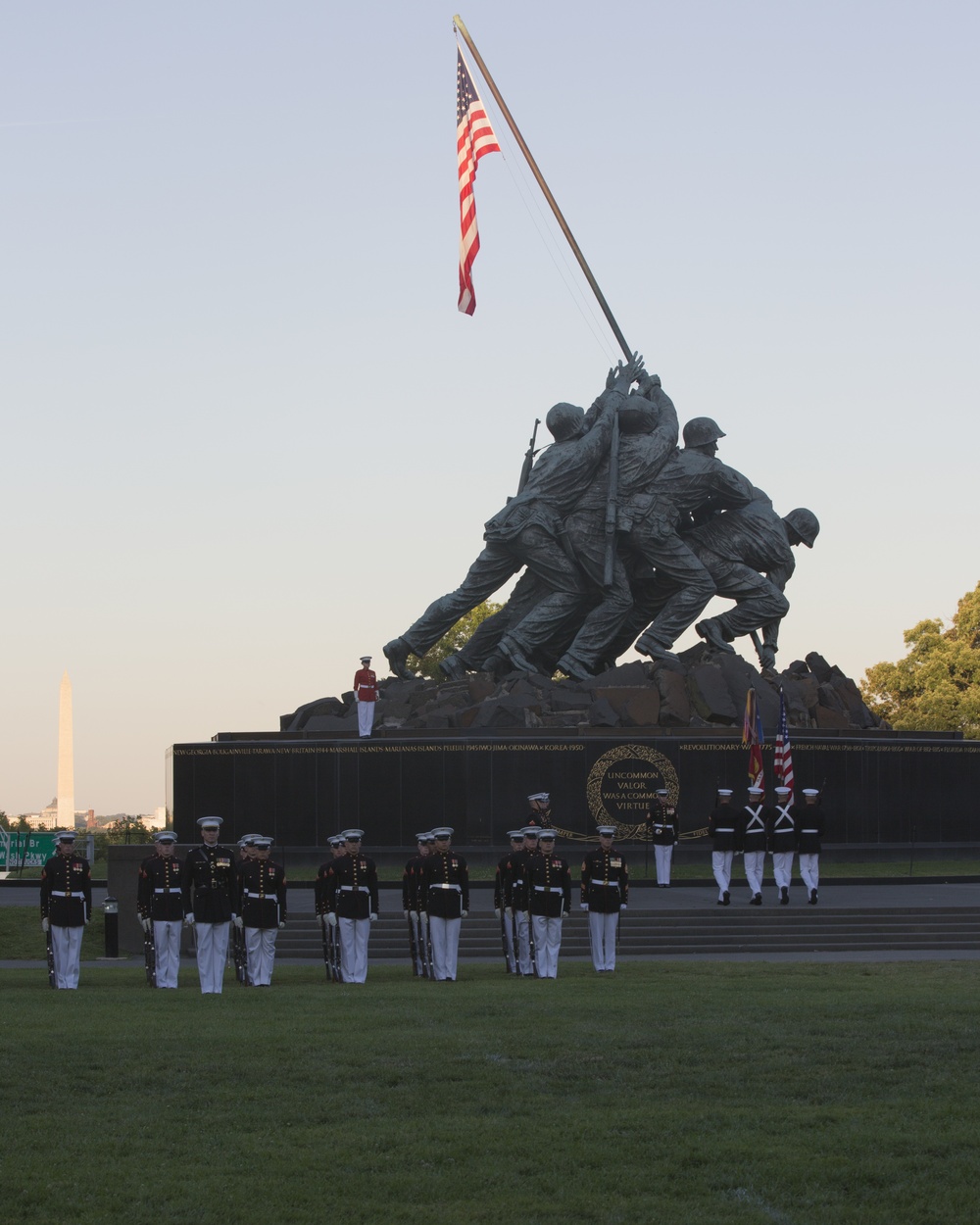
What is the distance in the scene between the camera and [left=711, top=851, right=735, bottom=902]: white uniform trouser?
72.0ft

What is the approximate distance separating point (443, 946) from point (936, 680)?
4414cm

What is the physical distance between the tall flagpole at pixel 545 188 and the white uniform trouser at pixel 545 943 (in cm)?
1922

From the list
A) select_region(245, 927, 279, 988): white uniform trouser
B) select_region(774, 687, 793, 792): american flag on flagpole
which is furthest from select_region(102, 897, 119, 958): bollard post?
select_region(774, 687, 793, 792): american flag on flagpole

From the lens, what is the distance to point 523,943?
16.4m

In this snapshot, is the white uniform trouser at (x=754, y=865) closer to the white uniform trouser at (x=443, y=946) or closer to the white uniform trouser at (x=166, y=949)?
the white uniform trouser at (x=443, y=946)

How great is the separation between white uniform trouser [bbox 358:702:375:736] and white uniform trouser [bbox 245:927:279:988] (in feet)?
42.6

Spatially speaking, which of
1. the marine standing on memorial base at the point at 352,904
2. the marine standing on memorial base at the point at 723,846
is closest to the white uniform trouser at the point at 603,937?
the marine standing on memorial base at the point at 352,904

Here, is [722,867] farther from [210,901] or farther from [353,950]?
[210,901]

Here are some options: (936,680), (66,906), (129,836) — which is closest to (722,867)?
(66,906)

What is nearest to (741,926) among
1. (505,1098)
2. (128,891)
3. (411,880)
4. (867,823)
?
(411,880)

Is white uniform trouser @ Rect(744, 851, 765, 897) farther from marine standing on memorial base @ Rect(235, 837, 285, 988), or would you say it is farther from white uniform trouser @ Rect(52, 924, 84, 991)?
white uniform trouser @ Rect(52, 924, 84, 991)

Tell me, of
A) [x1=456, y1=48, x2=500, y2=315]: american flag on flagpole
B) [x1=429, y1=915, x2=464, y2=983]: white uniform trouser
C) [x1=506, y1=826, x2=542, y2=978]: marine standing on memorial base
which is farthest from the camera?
[x1=456, y1=48, x2=500, y2=315]: american flag on flagpole

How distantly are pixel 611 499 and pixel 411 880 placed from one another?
16179 mm

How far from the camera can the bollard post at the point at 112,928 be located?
19.9 metres
